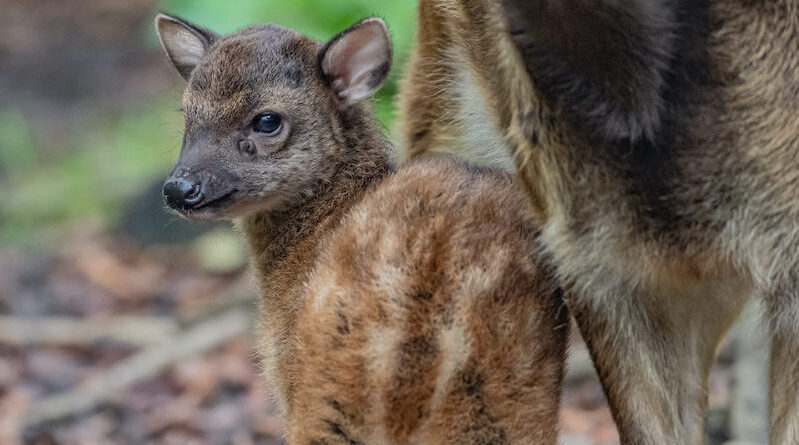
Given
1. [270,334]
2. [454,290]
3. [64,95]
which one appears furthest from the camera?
[64,95]

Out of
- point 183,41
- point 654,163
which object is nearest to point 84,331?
point 183,41

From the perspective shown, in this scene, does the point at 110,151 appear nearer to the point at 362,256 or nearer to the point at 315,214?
the point at 315,214

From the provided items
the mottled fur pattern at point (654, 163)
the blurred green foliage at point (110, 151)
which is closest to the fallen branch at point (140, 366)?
the blurred green foliage at point (110, 151)

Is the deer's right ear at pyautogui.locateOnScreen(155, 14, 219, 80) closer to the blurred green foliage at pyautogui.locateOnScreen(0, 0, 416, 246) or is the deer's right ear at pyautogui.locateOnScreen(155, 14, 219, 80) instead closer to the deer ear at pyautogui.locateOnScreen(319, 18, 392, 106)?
the deer ear at pyautogui.locateOnScreen(319, 18, 392, 106)

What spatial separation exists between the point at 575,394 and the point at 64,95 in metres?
8.17

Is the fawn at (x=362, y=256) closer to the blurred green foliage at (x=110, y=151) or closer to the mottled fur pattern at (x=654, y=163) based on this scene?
the mottled fur pattern at (x=654, y=163)

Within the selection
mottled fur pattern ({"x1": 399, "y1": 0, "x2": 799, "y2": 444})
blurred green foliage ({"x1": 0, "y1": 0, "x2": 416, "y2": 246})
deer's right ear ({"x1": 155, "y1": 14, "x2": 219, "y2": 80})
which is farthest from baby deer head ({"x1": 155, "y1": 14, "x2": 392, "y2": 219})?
blurred green foliage ({"x1": 0, "y1": 0, "x2": 416, "y2": 246})

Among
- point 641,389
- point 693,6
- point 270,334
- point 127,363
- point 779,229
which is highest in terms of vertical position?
point 693,6

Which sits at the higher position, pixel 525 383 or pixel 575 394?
pixel 525 383

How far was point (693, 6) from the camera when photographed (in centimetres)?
336

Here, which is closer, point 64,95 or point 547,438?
point 547,438

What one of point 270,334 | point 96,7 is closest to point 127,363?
point 270,334

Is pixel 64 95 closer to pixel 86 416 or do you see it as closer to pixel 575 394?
pixel 86 416

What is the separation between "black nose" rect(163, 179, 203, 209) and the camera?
3949 millimetres
